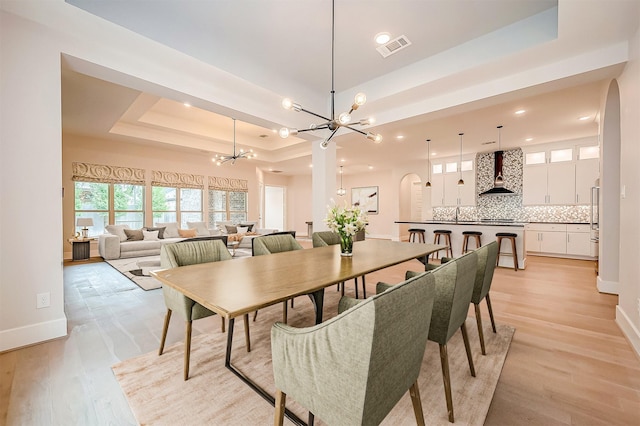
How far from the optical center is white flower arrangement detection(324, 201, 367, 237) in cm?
249

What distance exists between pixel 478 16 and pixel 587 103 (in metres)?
3.14

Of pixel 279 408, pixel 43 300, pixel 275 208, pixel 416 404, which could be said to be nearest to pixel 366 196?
pixel 275 208

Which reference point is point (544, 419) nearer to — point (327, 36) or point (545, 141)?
point (327, 36)

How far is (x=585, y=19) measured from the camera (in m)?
2.20

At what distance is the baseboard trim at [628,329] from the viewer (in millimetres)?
2187

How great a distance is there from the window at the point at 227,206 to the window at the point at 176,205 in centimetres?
41

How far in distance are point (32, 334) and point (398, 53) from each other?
4.55m

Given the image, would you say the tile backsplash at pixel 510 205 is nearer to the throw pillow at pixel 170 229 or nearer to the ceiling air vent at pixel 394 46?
the ceiling air vent at pixel 394 46

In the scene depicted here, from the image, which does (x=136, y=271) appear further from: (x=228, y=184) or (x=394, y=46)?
(x=394, y=46)

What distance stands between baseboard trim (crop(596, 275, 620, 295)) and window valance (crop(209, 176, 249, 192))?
8708 mm

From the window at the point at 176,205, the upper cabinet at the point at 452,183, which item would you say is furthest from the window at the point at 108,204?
the upper cabinet at the point at 452,183

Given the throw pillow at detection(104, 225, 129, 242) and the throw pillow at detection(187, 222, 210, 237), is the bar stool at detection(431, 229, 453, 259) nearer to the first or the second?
the throw pillow at detection(187, 222, 210, 237)

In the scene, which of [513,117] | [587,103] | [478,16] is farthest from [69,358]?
[587,103]

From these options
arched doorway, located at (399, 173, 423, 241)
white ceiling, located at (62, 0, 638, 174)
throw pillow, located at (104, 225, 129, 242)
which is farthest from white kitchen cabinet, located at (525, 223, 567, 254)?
throw pillow, located at (104, 225, 129, 242)
